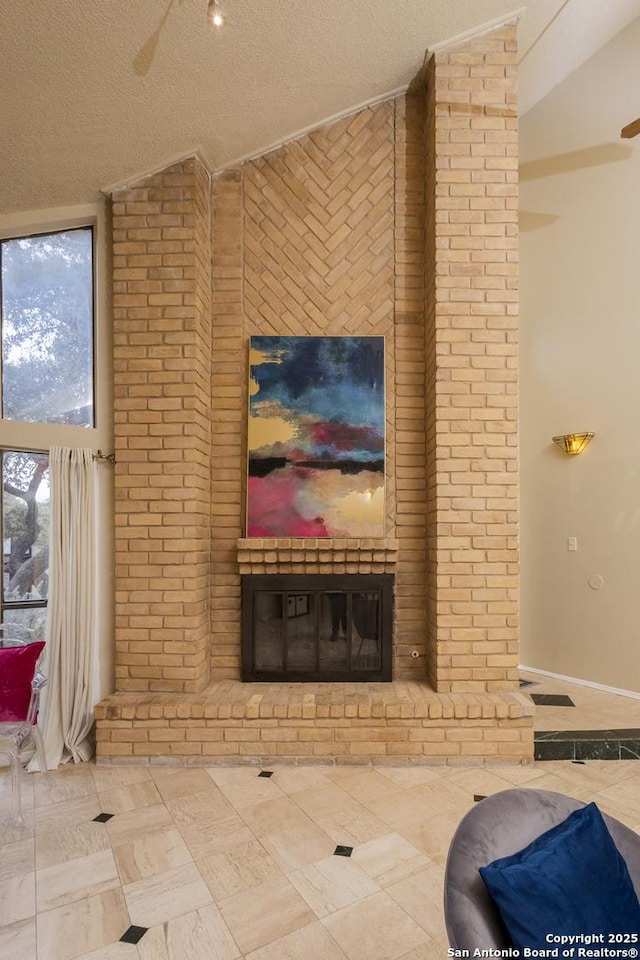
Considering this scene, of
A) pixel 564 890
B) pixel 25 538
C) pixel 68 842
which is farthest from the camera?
pixel 25 538

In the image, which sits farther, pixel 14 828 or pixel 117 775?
pixel 117 775

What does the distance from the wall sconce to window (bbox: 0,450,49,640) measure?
153 inches

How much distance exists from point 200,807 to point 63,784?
2.80 ft

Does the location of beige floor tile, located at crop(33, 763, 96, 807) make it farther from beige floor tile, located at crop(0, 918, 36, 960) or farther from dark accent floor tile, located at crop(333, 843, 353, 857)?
dark accent floor tile, located at crop(333, 843, 353, 857)

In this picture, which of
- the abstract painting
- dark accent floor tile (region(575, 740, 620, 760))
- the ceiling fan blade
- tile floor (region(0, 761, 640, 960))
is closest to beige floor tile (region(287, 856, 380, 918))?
tile floor (region(0, 761, 640, 960))

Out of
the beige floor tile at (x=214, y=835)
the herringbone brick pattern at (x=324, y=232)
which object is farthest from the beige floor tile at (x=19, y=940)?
the herringbone brick pattern at (x=324, y=232)

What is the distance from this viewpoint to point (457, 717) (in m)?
3.37

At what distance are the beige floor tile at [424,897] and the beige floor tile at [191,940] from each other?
2.06 ft

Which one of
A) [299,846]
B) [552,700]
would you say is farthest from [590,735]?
[299,846]

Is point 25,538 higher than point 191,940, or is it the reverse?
point 25,538

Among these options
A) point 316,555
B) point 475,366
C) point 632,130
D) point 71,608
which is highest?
point 632,130

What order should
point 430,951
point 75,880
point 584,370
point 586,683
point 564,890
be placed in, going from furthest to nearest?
point 584,370
point 586,683
point 75,880
point 430,951
point 564,890

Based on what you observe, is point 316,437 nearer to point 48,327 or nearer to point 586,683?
point 48,327

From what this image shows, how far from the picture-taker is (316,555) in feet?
12.3
